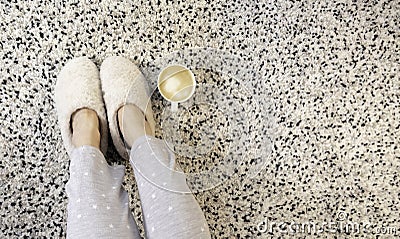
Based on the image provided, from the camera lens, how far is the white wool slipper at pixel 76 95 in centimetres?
102

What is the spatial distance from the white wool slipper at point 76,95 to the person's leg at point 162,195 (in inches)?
4.8

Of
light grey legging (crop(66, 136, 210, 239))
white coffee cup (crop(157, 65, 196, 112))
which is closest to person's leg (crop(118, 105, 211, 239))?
light grey legging (crop(66, 136, 210, 239))

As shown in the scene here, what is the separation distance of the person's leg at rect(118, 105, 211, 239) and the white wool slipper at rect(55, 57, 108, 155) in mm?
122

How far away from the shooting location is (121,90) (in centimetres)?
104

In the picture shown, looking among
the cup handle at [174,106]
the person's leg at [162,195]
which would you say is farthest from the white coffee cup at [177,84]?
the person's leg at [162,195]

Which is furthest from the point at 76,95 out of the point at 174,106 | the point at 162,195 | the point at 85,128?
the point at 162,195

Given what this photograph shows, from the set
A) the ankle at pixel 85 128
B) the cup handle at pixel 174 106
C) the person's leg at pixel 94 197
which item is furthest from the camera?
the cup handle at pixel 174 106

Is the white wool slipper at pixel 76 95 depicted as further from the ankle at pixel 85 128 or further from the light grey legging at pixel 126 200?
the light grey legging at pixel 126 200

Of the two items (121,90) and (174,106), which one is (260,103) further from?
(121,90)

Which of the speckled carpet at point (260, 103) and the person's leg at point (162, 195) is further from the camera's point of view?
the speckled carpet at point (260, 103)

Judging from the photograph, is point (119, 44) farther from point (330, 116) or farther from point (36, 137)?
point (330, 116)

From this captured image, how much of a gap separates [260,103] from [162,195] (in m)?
0.41

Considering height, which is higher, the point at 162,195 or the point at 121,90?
the point at 121,90

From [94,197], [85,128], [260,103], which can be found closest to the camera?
[94,197]
